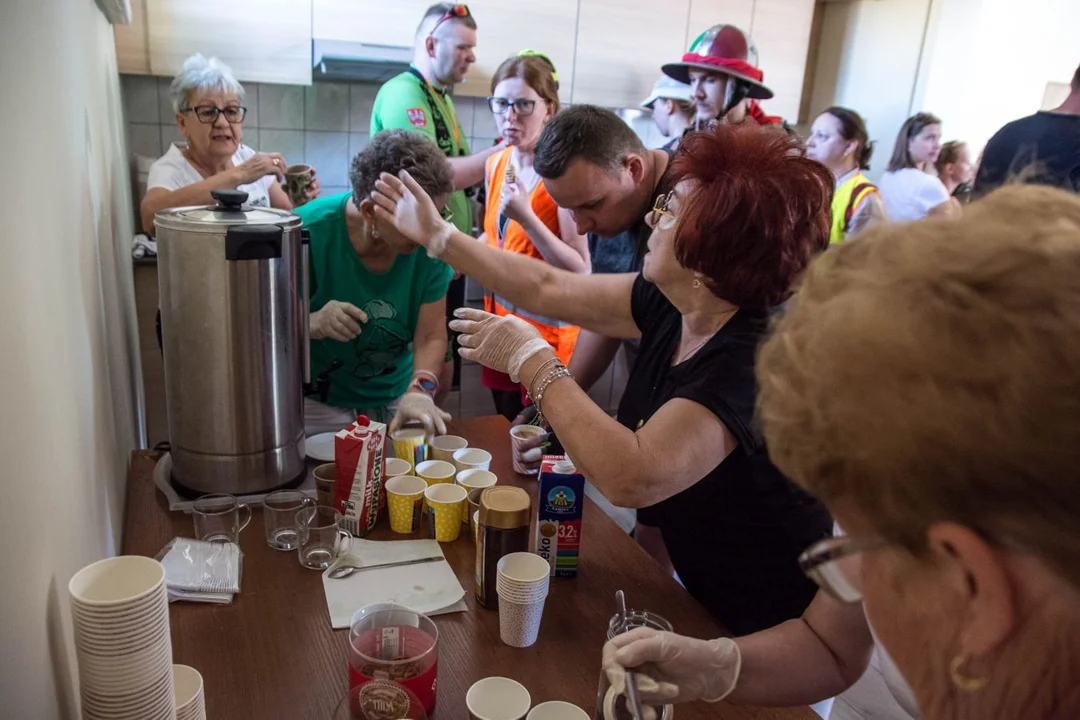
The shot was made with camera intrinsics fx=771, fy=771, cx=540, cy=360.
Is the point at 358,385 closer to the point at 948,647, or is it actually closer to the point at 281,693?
the point at 281,693

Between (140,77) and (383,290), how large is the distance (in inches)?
80.8

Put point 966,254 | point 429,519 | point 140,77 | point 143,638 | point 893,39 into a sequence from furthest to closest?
point 893,39, point 140,77, point 429,519, point 143,638, point 966,254

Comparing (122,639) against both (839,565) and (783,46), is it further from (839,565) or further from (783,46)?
(783,46)

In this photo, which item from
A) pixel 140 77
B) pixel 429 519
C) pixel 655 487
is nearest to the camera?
pixel 655 487

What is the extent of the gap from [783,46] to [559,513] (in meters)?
3.69

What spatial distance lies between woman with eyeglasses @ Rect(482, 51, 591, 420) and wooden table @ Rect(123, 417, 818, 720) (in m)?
1.16

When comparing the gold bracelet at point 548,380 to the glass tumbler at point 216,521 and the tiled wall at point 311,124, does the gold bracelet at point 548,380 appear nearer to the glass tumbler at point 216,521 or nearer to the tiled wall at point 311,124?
the glass tumbler at point 216,521

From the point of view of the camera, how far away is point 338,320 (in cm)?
167

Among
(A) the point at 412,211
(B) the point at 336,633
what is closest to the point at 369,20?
(A) the point at 412,211

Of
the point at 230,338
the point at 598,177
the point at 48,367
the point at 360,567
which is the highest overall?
the point at 598,177

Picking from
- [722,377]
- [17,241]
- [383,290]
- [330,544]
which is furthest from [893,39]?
[17,241]

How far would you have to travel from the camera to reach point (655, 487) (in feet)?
3.50

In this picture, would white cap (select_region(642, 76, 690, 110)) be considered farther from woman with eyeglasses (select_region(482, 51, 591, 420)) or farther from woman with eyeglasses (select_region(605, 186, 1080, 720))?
woman with eyeglasses (select_region(605, 186, 1080, 720))

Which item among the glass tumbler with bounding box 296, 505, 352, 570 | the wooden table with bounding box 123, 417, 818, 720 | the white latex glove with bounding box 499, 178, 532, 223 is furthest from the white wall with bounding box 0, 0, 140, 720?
the white latex glove with bounding box 499, 178, 532, 223
